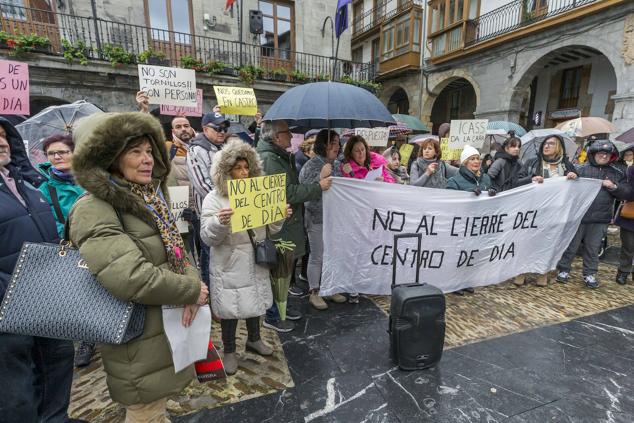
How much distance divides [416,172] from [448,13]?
1337 centimetres

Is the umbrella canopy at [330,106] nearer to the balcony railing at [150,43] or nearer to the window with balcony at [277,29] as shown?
the balcony railing at [150,43]

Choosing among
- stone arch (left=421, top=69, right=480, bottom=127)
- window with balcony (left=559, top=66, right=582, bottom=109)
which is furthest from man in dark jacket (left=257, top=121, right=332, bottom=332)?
window with balcony (left=559, top=66, right=582, bottom=109)

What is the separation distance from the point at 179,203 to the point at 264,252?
3.49 ft

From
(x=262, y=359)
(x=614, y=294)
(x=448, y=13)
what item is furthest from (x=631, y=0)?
(x=262, y=359)

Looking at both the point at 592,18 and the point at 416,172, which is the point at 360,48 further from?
the point at 416,172

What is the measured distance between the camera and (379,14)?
1830cm

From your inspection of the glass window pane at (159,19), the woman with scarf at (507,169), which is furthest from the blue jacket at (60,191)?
the glass window pane at (159,19)

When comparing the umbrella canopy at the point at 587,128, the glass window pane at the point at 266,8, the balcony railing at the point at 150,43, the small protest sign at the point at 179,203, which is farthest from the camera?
the glass window pane at the point at 266,8

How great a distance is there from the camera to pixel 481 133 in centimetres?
479

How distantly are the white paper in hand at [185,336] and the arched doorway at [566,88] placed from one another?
13.8 metres

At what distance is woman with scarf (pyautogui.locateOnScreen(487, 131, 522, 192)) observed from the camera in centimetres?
408

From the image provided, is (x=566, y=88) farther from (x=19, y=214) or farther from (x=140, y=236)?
(x=19, y=214)

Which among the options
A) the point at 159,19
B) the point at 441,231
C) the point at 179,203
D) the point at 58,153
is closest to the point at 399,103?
the point at 159,19

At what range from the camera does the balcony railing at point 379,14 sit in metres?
16.0
